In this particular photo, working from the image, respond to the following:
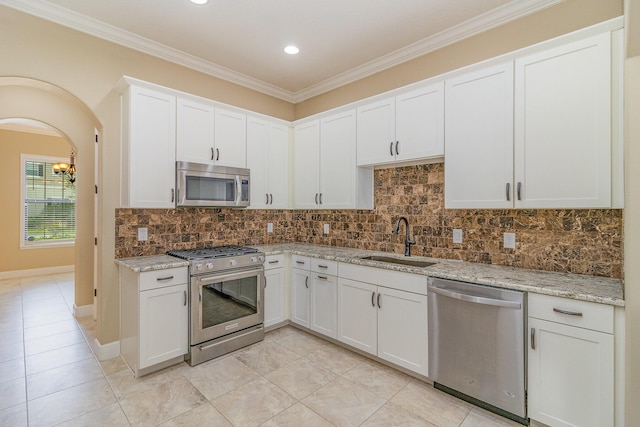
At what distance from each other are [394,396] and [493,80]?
254cm

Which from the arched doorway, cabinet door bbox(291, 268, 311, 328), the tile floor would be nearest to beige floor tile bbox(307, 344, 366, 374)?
the tile floor

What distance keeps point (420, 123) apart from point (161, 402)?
3.08m

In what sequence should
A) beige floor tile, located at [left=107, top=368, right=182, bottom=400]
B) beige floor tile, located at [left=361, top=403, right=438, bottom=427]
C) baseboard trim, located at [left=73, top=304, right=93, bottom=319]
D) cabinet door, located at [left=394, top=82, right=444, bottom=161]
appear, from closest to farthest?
beige floor tile, located at [left=361, top=403, right=438, bottom=427] → beige floor tile, located at [left=107, top=368, right=182, bottom=400] → cabinet door, located at [left=394, top=82, right=444, bottom=161] → baseboard trim, located at [left=73, top=304, right=93, bottom=319]

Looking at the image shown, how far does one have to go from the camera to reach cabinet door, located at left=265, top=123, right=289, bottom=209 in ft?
12.8

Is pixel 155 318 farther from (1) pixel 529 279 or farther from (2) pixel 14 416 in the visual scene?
(1) pixel 529 279

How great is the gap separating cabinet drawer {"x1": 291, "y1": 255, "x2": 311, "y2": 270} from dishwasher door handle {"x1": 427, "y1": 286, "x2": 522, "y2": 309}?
4.78 ft

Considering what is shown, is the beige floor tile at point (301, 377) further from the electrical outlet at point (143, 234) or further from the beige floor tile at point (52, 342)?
the beige floor tile at point (52, 342)

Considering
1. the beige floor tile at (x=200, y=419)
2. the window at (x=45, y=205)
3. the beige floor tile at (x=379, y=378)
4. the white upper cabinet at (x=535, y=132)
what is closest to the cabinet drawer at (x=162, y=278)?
the beige floor tile at (x=200, y=419)

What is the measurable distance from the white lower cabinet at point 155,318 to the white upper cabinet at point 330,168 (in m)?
1.74

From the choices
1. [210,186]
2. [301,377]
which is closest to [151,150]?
[210,186]

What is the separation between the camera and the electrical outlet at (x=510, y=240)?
2.54 meters

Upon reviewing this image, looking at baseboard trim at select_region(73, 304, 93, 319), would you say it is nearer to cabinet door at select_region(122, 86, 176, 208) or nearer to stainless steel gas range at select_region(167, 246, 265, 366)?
stainless steel gas range at select_region(167, 246, 265, 366)

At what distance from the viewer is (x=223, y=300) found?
304 centimetres

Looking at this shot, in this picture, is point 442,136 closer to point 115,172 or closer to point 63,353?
point 115,172
